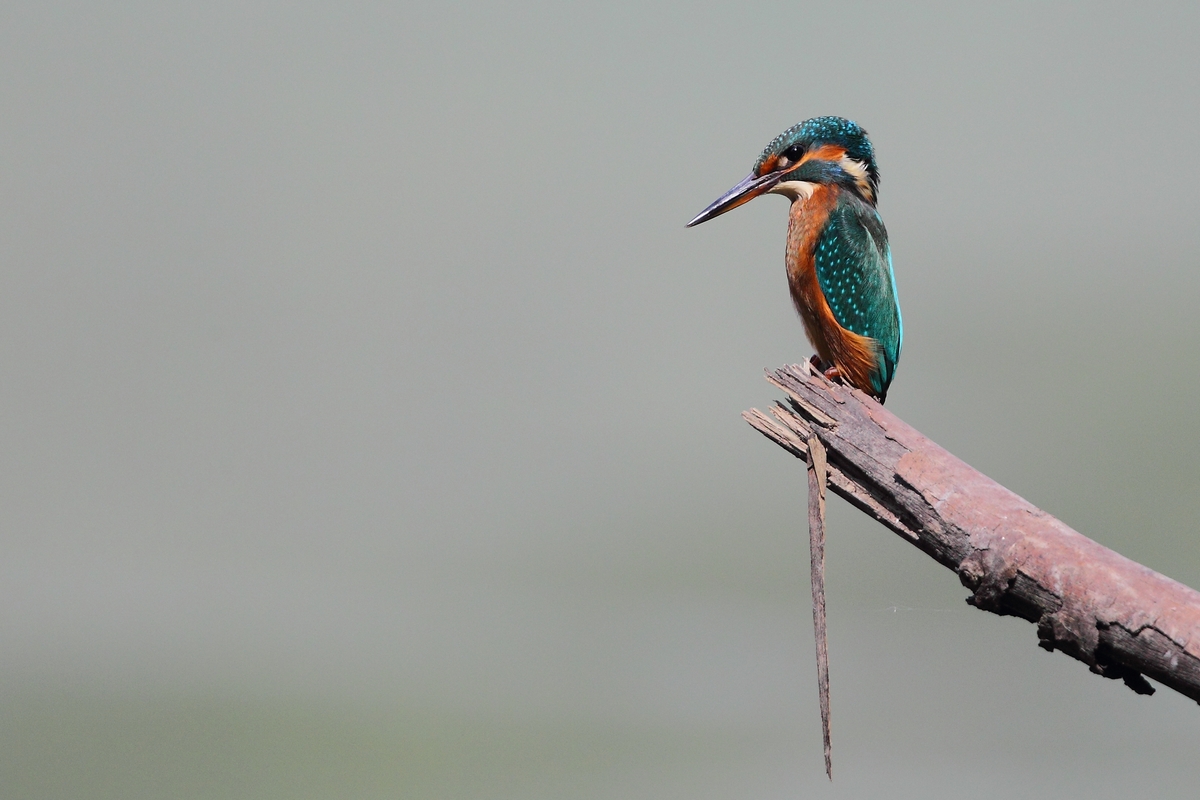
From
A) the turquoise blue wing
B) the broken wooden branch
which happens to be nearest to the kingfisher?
the turquoise blue wing

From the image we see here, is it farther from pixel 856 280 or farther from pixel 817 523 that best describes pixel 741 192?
pixel 817 523

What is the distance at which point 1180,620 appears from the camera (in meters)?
1.43

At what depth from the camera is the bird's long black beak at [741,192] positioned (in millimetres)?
2570

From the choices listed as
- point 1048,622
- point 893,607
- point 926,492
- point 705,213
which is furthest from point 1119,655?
point 705,213

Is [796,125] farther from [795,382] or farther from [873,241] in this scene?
[795,382]

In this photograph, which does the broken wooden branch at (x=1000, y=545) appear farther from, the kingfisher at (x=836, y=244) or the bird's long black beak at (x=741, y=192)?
the bird's long black beak at (x=741, y=192)

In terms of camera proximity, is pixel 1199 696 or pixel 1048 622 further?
pixel 1048 622

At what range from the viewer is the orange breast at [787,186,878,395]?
2436 millimetres

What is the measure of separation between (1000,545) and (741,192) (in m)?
1.26

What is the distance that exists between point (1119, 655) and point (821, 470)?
569mm

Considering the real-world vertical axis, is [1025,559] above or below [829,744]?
above

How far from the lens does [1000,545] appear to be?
1.61 m

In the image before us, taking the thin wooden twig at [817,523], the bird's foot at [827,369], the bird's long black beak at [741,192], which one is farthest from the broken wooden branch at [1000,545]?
the bird's long black beak at [741,192]

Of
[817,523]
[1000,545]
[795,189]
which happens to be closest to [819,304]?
[795,189]
